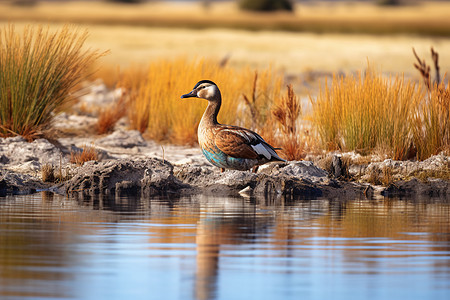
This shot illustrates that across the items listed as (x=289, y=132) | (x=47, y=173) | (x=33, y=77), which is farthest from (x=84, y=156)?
(x=289, y=132)

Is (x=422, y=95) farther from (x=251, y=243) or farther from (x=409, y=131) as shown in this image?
(x=251, y=243)

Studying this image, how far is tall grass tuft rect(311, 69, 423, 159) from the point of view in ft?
40.3

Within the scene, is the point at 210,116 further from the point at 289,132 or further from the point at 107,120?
the point at 107,120

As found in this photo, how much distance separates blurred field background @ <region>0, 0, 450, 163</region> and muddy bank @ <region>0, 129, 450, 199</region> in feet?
2.48

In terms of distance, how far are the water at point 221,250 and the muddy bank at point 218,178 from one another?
0.96m

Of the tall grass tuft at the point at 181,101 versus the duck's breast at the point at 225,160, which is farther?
the tall grass tuft at the point at 181,101

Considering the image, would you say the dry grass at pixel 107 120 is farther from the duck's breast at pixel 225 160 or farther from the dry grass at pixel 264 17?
the dry grass at pixel 264 17

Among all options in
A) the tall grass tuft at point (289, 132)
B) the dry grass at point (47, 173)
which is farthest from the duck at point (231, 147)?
the dry grass at point (47, 173)

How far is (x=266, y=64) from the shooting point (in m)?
32.9

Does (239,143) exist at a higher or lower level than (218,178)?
higher

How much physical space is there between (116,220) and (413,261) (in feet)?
9.07

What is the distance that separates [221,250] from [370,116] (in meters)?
6.11

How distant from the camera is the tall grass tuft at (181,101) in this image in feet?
48.5

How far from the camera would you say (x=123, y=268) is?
591 centimetres
